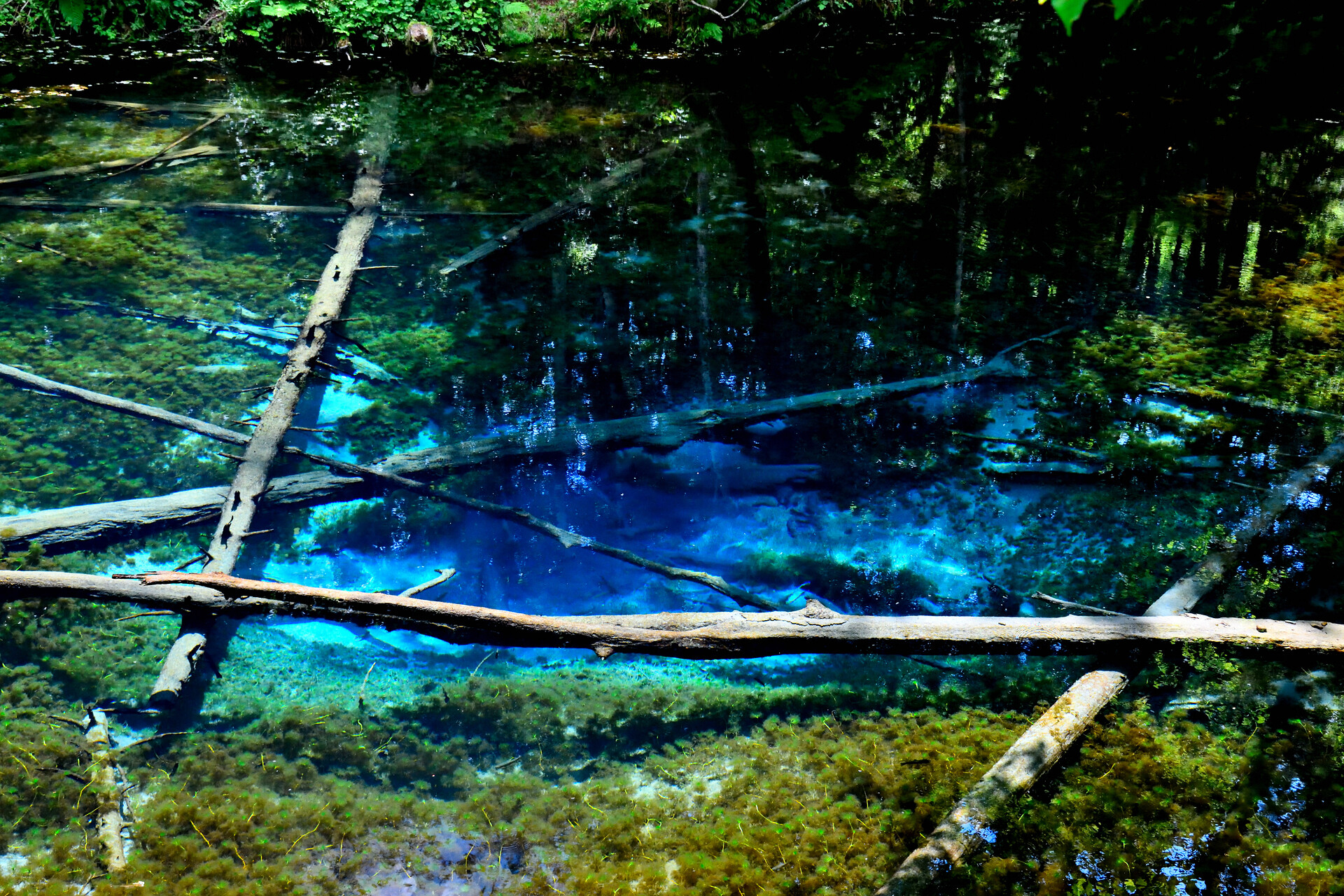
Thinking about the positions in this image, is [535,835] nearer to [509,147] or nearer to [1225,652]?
[1225,652]

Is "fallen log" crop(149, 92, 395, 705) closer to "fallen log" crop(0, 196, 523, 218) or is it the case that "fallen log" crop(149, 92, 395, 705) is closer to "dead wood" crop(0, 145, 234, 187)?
"fallen log" crop(0, 196, 523, 218)

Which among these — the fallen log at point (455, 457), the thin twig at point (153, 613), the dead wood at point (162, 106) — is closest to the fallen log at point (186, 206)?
the dead wood at point (162, 106)

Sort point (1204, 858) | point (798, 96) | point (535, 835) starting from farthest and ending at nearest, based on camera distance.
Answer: point (798, 96)
point (535, 835)
point (1204, 858)

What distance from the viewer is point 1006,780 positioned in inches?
131

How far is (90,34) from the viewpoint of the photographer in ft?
42.0

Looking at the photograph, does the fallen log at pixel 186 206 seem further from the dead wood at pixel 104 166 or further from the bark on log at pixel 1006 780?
the bark on log at pixel 1006 780

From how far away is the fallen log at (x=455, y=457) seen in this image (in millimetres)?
4691

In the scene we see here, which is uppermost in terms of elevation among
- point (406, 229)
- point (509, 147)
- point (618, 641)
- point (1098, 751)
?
point (509, 147)

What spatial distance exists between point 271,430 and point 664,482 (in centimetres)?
256

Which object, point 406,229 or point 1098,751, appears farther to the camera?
point 406,229

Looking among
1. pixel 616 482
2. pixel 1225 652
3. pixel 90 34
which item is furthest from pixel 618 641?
pixel 90 34

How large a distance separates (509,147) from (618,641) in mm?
8046

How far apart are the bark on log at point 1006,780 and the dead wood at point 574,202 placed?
605cm

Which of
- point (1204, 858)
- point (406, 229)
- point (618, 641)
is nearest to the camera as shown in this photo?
point (1204, 858)
